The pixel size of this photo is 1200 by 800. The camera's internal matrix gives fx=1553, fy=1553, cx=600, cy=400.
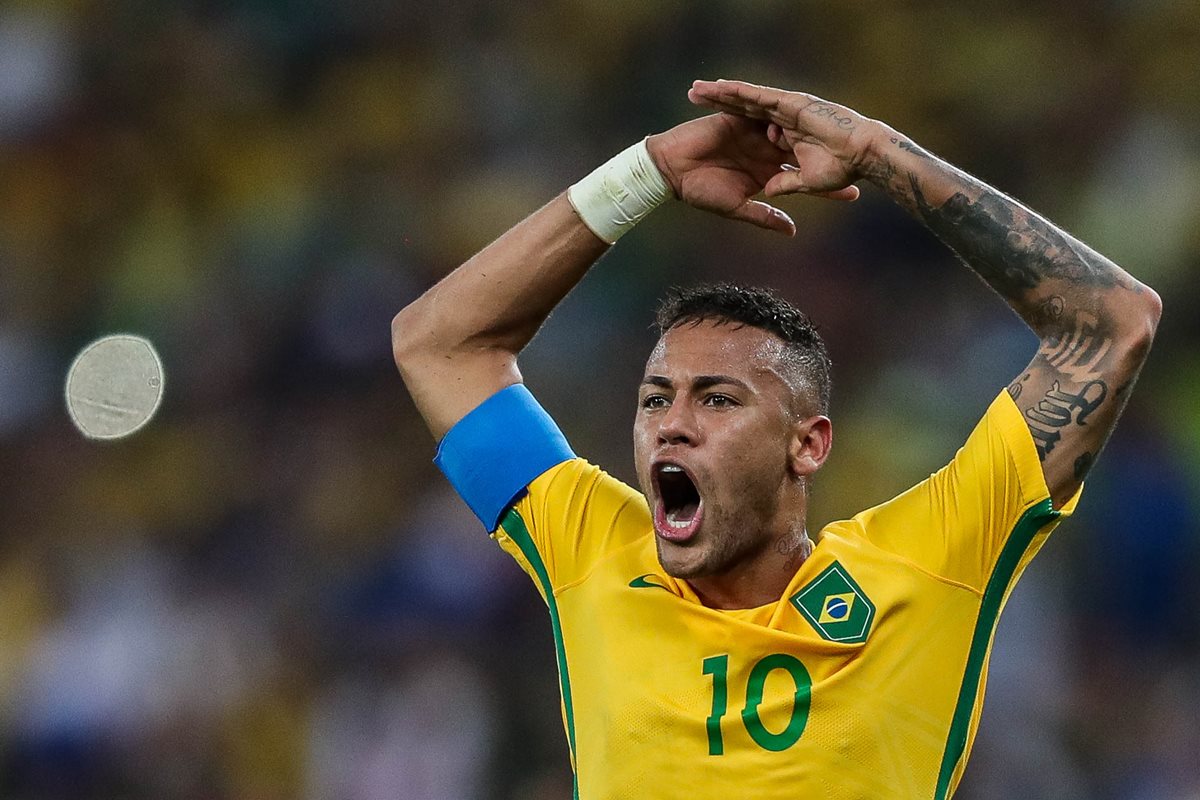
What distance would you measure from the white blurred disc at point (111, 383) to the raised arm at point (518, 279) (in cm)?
379

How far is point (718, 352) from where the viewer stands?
3.16 m

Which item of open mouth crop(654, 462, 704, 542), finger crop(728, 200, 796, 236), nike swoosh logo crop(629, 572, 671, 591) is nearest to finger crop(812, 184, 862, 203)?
finger crop(728, 200, 796, 236)

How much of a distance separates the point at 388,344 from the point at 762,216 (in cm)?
374

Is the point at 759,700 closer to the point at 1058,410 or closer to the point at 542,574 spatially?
the point at 542,574

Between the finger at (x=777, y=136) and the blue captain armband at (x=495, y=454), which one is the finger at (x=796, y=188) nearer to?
the finger at (x=777, y=136)

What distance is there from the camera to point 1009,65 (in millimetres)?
6887

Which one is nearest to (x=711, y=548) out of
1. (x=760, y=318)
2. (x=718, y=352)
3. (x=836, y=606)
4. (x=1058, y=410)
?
(x=836, y=606)

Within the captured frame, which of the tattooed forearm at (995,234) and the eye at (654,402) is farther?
the eye at (654,402)

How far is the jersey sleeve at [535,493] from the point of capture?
324cm

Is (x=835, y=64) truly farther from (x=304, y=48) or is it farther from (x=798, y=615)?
(x=798, y=615)

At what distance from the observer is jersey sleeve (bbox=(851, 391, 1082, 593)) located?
9.70 feet

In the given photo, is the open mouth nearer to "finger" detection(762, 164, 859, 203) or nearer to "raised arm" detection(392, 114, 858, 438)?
"raised arm" detection(392, 114, 858, 438)

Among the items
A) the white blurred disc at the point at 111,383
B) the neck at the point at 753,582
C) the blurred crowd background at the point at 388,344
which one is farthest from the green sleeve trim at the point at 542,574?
the white blurred disc at the point at 111,383

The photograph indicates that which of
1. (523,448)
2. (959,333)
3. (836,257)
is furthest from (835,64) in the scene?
(523,448)
